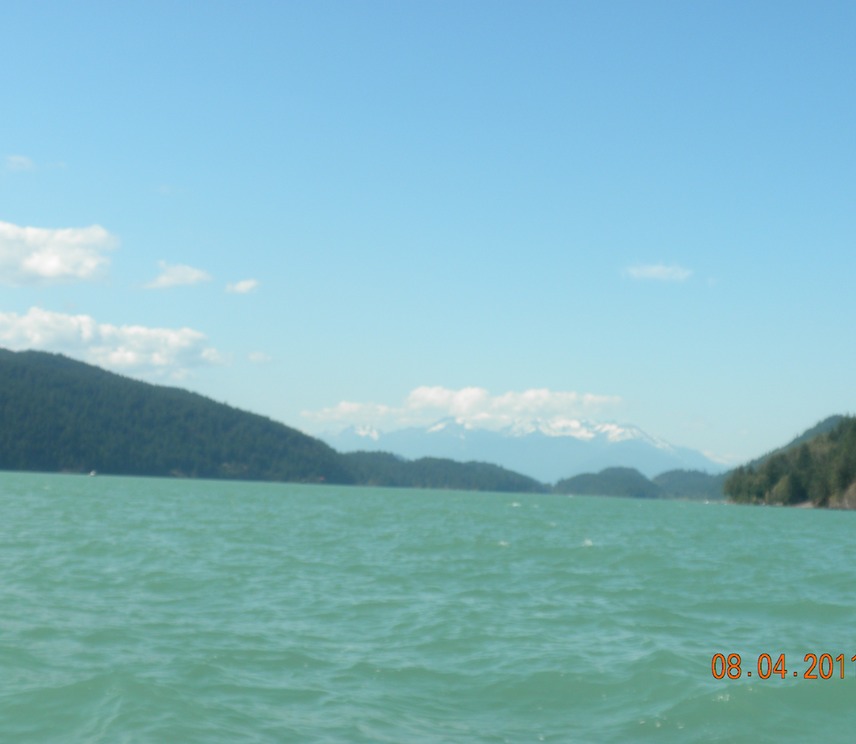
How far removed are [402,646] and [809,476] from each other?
548 ft

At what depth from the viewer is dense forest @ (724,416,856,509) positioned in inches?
6427

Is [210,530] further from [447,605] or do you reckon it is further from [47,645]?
[47,645]

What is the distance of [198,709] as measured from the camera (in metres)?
16.4

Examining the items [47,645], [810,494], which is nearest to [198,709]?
[47,645]

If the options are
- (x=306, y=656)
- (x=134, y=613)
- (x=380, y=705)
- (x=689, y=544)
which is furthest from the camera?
(x=689, y=544)

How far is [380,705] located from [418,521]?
6113cm

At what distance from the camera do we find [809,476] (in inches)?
6821
